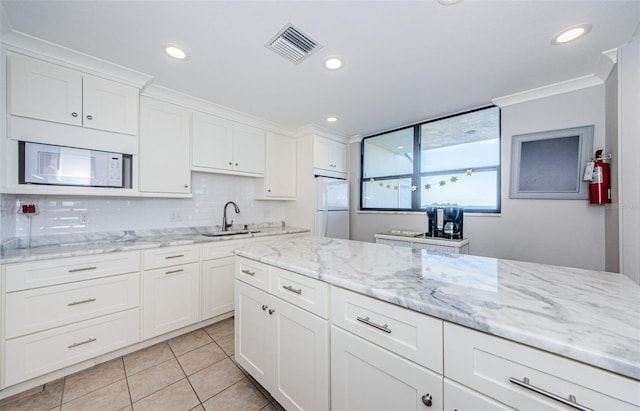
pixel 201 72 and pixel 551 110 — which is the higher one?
pixel 201 72

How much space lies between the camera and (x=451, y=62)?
1.96 m

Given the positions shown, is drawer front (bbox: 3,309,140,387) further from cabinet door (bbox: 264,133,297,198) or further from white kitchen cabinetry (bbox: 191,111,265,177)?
cabinet door (bbox: 264,133,297,198)

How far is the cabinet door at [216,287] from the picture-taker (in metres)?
2.46

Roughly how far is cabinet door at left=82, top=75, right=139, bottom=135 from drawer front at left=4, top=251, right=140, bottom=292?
1.11 m

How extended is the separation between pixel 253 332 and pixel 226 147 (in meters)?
2.22

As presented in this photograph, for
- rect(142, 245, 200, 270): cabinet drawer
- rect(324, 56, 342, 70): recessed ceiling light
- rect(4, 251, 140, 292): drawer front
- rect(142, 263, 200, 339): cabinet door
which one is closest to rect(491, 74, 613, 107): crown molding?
rect(324, 56, 342, 70): recessed ceiling light

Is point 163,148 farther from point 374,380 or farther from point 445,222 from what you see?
point 445,222

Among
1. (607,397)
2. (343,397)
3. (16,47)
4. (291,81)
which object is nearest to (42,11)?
(16,47)

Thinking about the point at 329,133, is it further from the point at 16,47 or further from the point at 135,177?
the point at 16,47

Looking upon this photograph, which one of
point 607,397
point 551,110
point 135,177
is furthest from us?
point 551,110

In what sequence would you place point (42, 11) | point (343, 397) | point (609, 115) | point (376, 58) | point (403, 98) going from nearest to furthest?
point (343, 397)
point (42, 11)
point (376, 58)
point (609, 115)
point (403, 98)

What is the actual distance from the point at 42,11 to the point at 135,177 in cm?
122

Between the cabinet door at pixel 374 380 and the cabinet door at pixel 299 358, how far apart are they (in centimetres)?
6

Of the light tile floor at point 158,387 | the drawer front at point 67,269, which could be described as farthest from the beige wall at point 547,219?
the drawer front at point 67,269
